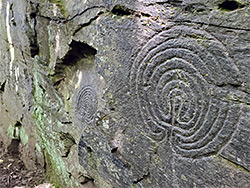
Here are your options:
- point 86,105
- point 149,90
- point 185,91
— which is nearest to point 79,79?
point 86,105

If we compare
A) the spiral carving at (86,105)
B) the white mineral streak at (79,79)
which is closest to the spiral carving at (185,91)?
the spiral carving at (86,105)

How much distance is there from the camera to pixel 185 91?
4.37 feet

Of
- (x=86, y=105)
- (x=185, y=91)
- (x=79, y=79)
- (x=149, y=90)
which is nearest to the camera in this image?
(x=185, y=91)

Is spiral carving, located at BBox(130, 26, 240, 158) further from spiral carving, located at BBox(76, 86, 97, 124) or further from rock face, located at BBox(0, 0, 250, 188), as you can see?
spiral carving, located at BBox(76, 86, 97, 124)

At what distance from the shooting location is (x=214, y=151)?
1.23m

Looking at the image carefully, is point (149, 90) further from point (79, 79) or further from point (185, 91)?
point (79, 79)

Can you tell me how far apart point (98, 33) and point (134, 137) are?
882mm

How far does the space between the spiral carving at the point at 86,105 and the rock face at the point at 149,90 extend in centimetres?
1

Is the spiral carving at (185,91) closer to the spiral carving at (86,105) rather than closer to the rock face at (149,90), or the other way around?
the rock face at (149,90)

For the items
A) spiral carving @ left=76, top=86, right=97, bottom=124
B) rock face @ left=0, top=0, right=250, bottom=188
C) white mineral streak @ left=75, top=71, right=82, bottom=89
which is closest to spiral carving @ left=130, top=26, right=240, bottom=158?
rock face @ left=0, top=0, right=250, bottom=188

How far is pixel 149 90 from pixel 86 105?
1.06 meters

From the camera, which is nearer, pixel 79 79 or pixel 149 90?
pixel 149 90

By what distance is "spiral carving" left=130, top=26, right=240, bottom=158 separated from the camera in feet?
3.88

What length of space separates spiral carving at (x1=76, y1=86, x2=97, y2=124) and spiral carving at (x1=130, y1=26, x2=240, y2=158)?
0.83 m
